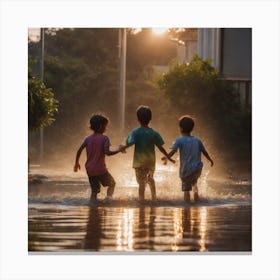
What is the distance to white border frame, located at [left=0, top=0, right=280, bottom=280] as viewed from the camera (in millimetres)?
10016

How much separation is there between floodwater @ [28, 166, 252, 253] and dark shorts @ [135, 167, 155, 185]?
0.75 ft

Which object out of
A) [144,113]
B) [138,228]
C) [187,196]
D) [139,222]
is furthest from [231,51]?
[138,228]

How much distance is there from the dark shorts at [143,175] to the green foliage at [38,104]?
1919 mm

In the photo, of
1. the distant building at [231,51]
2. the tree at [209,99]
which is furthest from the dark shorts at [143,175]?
the distant building at [231,51]

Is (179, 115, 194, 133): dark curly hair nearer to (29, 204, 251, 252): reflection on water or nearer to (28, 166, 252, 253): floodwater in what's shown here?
(28, 166, 252, 253): floodwater

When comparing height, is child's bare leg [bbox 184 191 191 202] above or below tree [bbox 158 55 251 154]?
below

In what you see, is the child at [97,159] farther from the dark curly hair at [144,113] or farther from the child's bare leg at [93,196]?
the dark curly hair at [144,113]

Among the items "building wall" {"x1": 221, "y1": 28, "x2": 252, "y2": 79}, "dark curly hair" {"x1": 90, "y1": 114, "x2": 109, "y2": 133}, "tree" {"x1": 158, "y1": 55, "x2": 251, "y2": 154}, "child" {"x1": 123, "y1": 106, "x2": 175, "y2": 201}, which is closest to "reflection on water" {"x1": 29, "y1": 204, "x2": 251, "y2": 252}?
"child" {"x1": 123, "y1": 106, "x2": 175, "y2": 201}

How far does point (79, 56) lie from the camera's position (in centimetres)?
2555

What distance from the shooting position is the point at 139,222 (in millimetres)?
10992
